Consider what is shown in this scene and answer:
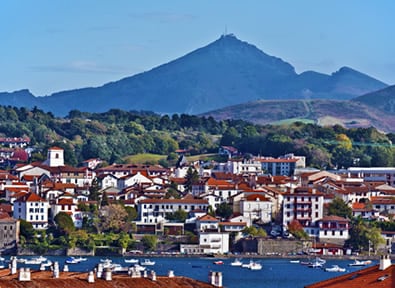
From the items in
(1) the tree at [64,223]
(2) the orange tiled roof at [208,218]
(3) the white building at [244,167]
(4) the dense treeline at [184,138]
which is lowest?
(1) the tree at [64,223]

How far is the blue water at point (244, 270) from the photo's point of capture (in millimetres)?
55625

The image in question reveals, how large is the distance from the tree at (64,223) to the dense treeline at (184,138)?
3283cm

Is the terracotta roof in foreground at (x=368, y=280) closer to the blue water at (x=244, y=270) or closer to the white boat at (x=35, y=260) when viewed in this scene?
the blue water at (x=244, y=270)

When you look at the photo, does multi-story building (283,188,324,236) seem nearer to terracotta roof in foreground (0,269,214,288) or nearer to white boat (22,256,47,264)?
white boat (22,256,47,264)

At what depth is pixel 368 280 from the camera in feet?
76.3

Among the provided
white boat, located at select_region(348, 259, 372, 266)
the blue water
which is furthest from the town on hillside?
white boat, located at select_region(348, 259, 372, 266)

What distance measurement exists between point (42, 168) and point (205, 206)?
18.9 metres

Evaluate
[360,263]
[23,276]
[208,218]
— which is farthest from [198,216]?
[23,276]

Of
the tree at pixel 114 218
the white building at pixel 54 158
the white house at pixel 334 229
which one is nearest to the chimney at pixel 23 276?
the tree at pixel 114 218

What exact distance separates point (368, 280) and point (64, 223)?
169 feet

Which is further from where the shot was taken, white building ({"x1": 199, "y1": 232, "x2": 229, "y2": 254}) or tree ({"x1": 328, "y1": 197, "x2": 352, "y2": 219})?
tree ({"x1": 328, "y1": 197, "x2": 352, "y2": 219})

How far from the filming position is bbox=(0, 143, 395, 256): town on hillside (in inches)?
2879

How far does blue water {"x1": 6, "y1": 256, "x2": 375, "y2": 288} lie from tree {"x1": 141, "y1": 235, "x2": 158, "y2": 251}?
2.24m

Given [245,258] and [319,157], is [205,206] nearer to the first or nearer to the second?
[245,258]
